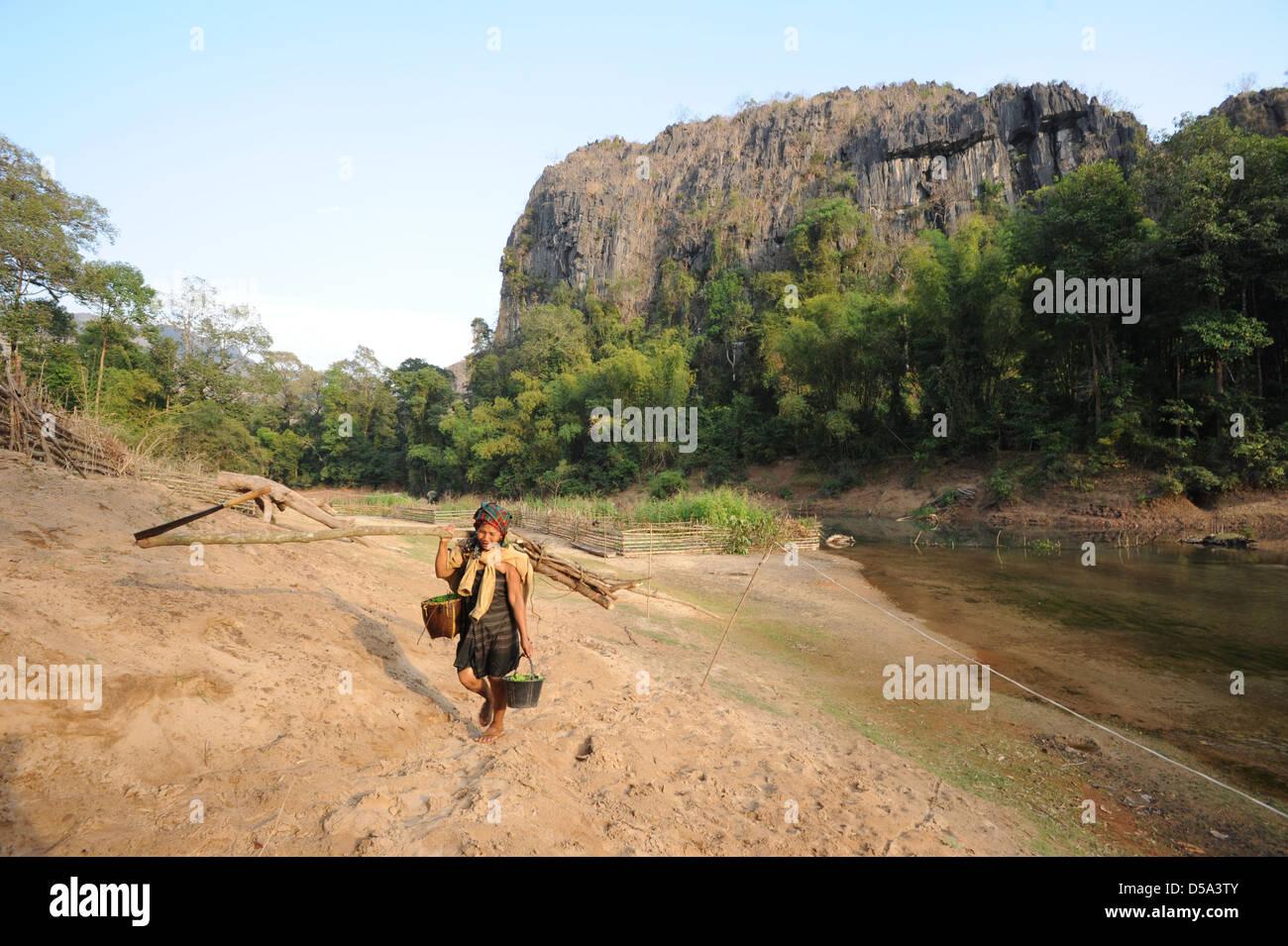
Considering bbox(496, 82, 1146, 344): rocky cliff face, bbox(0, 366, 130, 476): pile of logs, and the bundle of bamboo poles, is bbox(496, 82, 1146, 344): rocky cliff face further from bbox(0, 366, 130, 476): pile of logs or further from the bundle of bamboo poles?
the bundle of bamboo poles

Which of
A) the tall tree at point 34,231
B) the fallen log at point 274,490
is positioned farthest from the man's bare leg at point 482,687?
the tall tree at point 34,231

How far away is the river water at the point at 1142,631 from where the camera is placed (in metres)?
5.23

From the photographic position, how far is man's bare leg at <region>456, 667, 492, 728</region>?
12.5 ft

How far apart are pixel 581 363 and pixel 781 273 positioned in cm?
1745

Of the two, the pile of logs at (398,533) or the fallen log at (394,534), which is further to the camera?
the pile of logs at (398,533)

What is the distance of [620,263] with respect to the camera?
202ft

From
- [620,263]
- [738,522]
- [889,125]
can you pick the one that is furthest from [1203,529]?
[620,263]

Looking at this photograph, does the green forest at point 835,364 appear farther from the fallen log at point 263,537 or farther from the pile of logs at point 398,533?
the fallen log at point 263,537

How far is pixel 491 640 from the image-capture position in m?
3.79

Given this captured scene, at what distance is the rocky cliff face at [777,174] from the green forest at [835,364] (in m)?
3.80

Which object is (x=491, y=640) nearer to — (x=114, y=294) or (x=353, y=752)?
(x=353, y=752)

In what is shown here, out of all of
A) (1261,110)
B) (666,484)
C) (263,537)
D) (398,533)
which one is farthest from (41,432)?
(1261,110)

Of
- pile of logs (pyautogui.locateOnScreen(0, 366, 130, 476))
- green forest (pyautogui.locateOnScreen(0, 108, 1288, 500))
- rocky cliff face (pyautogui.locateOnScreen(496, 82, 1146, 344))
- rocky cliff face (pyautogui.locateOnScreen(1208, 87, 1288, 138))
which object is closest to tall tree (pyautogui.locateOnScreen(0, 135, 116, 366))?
green forest (pyautogui.locateOnScreen(0, 108, 1288, 500))

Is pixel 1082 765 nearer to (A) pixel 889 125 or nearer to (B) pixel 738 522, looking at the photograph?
(B) pixel 738 522
